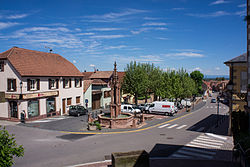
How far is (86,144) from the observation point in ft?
57.2

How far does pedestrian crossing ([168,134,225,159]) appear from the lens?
46.9 ft

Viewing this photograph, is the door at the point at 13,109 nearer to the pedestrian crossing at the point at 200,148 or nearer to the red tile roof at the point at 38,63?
the red tile roof at the point at 38,63

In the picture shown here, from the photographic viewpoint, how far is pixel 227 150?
15.6 meters

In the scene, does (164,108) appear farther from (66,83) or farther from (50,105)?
(50,105)

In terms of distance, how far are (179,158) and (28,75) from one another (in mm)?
22657

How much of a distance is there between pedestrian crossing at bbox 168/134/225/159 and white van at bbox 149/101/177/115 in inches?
606

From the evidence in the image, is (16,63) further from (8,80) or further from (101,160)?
(101,160)

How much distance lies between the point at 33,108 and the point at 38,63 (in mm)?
7289

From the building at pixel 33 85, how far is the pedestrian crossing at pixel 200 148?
20361 millimetres

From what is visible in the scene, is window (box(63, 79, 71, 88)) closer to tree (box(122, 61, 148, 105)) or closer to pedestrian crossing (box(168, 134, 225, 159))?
tree (box(122, 61, 148, 105))

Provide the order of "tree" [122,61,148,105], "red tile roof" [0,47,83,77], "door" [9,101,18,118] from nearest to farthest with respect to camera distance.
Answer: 1. "door" [9,101,18,118]
2. "red tile roof" [0,47,83,77]
3. "tree" [122,61,148,105]

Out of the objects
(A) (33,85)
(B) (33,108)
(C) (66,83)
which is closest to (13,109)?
(B) (33,108)

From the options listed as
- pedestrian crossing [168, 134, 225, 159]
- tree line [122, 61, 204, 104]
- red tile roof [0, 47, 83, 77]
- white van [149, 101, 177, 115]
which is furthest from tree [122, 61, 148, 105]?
pedestrian crossing [168, 134, 225, 159]

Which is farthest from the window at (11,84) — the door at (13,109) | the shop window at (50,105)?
the shop window at (50,105)
